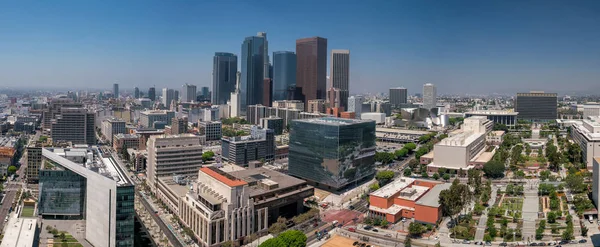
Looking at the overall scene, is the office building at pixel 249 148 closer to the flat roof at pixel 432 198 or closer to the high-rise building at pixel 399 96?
the flat roof at pixel 432 198

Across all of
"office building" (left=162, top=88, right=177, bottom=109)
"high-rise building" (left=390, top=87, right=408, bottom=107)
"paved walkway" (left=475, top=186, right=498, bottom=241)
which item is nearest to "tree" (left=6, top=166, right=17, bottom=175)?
"paved walkway" (left=475, top=186, right=498, bottom=241)

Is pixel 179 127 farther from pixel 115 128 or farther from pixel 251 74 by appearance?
pixel 251 74

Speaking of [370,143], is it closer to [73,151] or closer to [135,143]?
[73,151]

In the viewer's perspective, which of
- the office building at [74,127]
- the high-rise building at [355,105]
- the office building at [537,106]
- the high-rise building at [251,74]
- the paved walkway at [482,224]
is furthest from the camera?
the high-rise building at [251,74]

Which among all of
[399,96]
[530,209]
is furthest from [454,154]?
[399,96]

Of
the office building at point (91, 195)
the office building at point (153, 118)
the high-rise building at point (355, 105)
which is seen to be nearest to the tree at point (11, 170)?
the office building at point (91, 195)

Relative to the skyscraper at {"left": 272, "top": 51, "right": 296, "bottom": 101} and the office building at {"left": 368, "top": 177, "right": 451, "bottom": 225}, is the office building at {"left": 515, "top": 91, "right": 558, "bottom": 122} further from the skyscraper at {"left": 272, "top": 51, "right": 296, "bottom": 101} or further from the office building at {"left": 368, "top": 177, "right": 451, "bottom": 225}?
the office building at {"left": 368, "top": 177, "right": 451, "bottom": 225}
